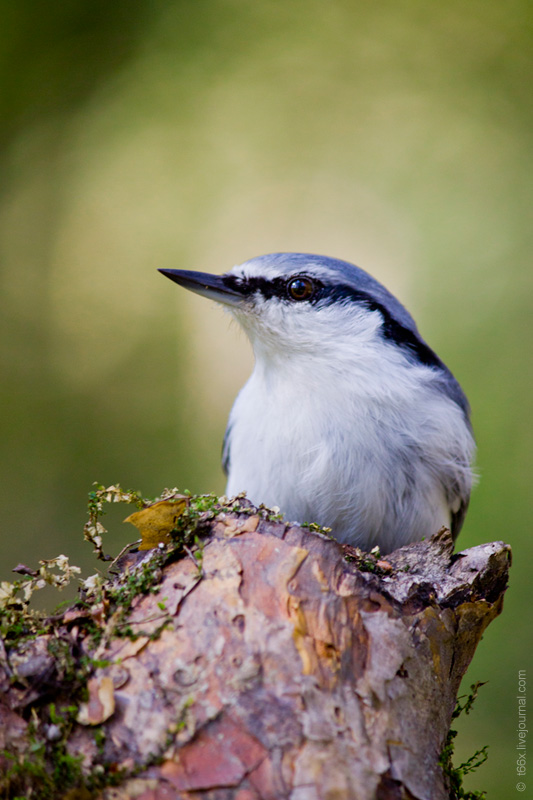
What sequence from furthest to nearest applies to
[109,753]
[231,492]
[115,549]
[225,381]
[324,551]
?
1. [225,381]
2. [115,549]
3. [231,492]
4. [324,551]
5. [109,753]

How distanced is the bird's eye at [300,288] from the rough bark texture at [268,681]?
109 cm

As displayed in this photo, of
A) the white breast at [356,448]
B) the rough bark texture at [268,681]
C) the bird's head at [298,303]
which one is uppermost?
the bird's head at [298,303]

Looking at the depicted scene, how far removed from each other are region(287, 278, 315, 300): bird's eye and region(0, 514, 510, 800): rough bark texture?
3.59 ft

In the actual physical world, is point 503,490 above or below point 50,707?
above

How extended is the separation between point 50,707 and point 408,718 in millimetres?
749

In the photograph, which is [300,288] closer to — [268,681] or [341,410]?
[341,410]

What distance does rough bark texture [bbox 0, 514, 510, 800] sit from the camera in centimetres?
123

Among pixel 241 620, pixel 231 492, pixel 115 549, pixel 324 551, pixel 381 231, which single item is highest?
pixel 381 231

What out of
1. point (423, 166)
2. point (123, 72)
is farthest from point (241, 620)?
point (123, 72)

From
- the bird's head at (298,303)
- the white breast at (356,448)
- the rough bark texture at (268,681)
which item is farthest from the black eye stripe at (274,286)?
the rough bark texture at (268,681)

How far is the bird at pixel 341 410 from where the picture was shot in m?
2.28

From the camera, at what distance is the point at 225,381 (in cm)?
501

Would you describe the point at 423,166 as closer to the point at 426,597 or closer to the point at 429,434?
the point at 429,434

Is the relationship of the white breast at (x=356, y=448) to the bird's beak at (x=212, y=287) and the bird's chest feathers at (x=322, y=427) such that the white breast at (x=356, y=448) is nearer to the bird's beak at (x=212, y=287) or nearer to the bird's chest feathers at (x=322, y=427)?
the bird's chest feathers at (x=322, y=427)
